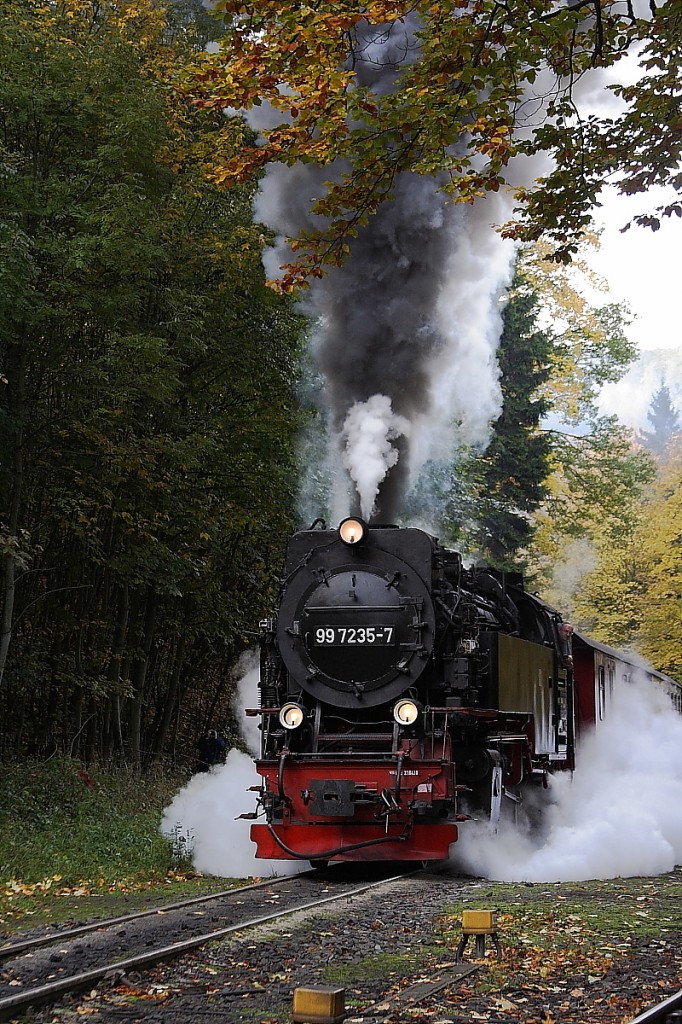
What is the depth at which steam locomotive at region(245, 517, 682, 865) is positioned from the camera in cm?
979

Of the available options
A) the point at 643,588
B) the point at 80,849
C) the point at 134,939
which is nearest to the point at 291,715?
the point at 80,849

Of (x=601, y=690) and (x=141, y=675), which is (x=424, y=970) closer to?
(x=141, y=675)

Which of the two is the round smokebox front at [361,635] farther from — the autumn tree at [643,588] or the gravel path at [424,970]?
the autumn tree at [643,588]

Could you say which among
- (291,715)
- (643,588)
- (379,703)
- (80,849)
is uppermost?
(643,588)

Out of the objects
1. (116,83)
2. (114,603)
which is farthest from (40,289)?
(114,603)

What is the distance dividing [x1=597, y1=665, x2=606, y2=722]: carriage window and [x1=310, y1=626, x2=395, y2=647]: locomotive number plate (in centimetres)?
835

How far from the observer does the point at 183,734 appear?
22438 millimetres

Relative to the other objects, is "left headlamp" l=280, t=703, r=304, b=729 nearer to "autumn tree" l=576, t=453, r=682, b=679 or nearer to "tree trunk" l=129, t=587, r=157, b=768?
"tree trunk" l=129, t=587, r=157, b=768

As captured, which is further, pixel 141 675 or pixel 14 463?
pixel 141 675

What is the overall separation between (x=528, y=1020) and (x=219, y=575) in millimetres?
13518

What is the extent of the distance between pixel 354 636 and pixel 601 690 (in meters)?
8.94

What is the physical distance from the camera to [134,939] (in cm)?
743

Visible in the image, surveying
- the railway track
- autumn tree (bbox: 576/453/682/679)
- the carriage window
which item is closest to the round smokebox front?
the railway track

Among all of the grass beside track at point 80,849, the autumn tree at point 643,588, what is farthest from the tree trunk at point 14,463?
the autumn tree at point 643,588
